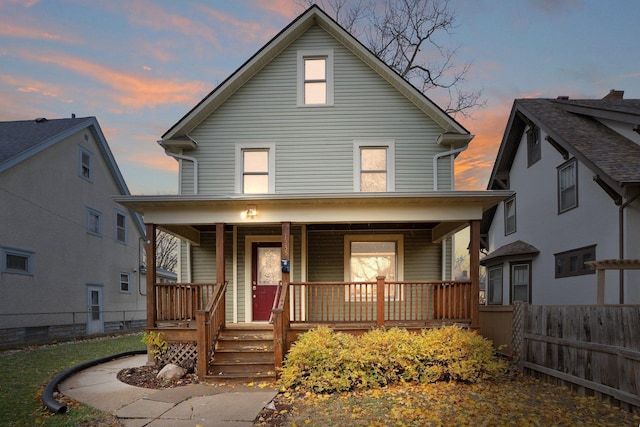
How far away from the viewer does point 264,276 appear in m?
11.3

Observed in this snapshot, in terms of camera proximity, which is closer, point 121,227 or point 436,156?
point 436,156

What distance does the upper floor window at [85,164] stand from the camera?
17.3 metres

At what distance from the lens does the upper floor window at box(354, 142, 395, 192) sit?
1134 cm

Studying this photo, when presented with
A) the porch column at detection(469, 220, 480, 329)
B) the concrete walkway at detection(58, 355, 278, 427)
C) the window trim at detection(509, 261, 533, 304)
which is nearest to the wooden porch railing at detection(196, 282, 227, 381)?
the concrete walkway at detection(58, 355, 278, 427)

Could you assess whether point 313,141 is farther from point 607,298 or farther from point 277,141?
point 607,298

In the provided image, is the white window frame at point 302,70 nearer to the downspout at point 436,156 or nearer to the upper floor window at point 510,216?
the downspout at point 436,156

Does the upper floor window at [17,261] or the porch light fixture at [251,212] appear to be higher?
the porch light fixture at [251,212]

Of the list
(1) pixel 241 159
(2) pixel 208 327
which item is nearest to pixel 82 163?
(1) pixel 241 159

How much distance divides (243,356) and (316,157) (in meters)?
5.48

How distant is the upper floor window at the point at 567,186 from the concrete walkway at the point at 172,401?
993 cm

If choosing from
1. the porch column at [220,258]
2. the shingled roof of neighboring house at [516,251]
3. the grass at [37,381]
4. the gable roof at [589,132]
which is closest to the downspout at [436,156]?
the gable roof at [589,132]

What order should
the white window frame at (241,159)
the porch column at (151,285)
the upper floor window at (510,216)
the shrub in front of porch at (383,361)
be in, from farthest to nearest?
the upper floor window at (510,216), the white window frame at (241,159), the porch column at (151,285), the shrub in front of porch at (383,361)

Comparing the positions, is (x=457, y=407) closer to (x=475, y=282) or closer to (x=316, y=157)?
(x=475, y=282)

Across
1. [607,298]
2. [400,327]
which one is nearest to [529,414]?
[400,327]
